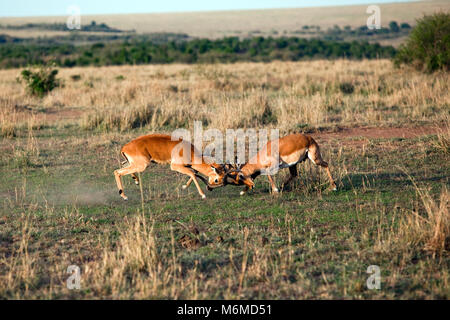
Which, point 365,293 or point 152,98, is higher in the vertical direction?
point 152,98

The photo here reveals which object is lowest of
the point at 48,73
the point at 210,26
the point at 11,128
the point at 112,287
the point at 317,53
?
the point at 112,287

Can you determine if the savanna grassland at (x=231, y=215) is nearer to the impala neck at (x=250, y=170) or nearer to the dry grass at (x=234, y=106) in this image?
the dry grass at (x=234, y=106)

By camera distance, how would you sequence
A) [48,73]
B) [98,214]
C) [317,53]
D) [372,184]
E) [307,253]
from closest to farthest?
[307,253] < [98,214] < [372,184] < [48,73] < [317,53]

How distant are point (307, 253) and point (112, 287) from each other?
2.19 meters

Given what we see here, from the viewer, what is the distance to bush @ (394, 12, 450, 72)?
2234 centimetres

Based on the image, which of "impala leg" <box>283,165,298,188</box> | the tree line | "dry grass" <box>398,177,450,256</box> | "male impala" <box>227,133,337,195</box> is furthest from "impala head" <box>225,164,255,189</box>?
the tree line

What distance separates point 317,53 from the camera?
47.4 meters

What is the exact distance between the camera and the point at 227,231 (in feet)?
22.4

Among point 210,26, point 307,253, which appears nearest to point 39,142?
point 307,253

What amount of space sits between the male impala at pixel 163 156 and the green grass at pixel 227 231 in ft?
1.34

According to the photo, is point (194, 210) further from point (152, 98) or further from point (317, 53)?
point (317, 53)

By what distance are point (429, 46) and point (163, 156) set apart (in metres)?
18.5

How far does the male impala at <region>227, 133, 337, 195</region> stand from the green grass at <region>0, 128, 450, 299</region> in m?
0.33

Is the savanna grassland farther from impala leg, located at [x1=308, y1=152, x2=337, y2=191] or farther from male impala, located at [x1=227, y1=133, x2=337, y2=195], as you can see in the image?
male impala, located at [x1=227, y1=133, x2=337, y2=195]
